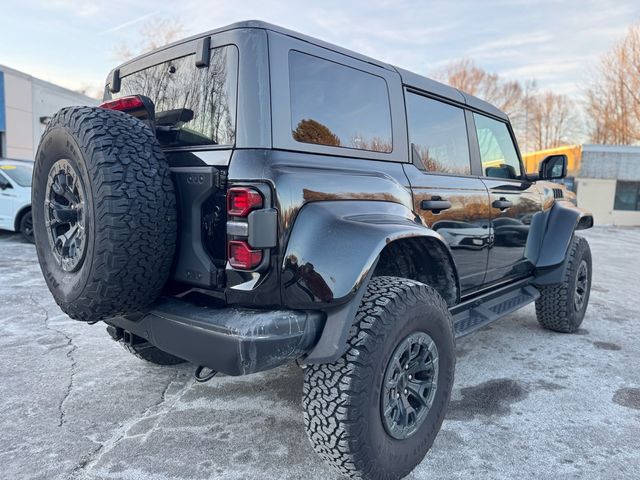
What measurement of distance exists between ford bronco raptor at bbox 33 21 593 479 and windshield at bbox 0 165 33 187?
7.56 metres

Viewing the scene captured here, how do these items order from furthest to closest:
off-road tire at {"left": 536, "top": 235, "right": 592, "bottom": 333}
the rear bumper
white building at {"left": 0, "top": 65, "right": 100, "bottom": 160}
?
white building at {"left": 0, "top": 65, "right": 100, "bottom": 160}, off-road tire at {"left": 536, "top": 235, "right": 592, "bottom": 333}, the rear bumper

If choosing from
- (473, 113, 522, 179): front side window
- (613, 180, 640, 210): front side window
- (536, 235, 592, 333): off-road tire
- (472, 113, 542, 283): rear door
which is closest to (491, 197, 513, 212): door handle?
(472, 113, 542, 283): rear door

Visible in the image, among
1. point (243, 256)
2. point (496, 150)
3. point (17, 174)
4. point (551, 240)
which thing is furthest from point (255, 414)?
point (17, 174)

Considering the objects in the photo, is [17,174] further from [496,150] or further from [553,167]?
[553,167]

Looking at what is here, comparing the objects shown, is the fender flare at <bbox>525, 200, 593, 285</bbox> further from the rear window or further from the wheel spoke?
the rear window

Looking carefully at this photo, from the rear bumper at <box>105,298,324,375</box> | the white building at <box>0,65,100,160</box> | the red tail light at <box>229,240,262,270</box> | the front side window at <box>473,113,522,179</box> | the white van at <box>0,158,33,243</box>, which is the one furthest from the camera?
the white building at <box>0,65,100,160</box>

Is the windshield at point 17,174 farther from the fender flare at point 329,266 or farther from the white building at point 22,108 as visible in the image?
the white building at point 22,108

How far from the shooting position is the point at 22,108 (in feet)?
58.2

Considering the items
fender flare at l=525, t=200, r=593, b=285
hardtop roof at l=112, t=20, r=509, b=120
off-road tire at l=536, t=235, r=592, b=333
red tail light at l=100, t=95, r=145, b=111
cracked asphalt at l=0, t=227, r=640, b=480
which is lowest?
cracked asphalt at l=0, t=227, r=640, b=480

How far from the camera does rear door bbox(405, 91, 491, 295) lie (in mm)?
2766

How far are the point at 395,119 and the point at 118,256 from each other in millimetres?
1666

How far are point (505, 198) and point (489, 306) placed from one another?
32.7 inches

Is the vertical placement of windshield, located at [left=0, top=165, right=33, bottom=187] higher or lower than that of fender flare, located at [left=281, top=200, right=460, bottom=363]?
higher

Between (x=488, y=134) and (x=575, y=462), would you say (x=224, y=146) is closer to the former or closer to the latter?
(x=575, y=462)
